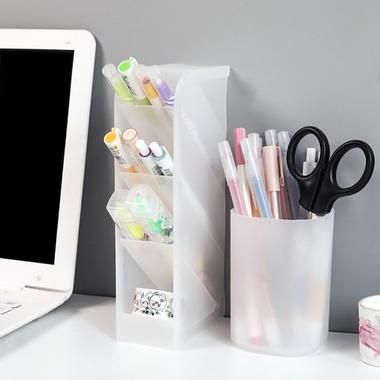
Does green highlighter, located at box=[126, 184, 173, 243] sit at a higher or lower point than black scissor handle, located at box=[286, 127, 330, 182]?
lower

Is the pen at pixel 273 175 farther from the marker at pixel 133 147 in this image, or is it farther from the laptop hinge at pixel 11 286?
the laptop hinge at pixel 11 286

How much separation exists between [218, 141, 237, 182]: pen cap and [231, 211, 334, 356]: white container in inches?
1.5

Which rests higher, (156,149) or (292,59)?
(292,59)

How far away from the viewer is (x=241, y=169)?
2.48 ft

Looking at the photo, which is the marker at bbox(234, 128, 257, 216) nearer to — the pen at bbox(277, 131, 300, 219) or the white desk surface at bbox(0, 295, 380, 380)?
the pen at bbox(277, 131, 300, 219)

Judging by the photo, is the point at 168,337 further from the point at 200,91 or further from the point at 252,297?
the point at 200,91

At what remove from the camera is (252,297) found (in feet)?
2.42

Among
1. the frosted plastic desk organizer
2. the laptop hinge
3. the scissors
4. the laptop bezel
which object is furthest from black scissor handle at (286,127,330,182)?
the laptop hinge

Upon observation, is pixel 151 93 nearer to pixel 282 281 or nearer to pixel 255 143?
pixel 255 143

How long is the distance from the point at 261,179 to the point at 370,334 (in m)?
0.18

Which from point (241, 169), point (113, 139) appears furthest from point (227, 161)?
point (113, 139)

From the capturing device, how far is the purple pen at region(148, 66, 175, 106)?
72 cm

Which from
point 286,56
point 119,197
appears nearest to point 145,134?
point 119,197

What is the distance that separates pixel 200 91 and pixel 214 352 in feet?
0.88
